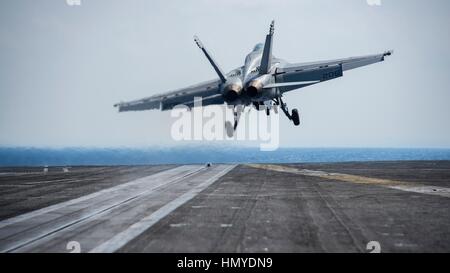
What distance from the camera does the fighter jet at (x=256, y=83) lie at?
22972 mm

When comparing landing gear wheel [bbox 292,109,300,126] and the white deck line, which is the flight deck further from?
landing gear wheel [bbox 292,109,300,126]

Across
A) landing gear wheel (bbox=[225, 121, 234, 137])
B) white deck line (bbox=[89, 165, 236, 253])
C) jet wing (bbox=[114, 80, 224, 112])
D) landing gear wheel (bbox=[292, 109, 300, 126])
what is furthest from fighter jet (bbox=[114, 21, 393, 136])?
white deck line (bbox=[89, 165, 236, 253])

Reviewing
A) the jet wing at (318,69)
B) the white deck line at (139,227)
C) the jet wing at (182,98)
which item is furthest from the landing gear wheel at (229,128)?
the white deck line at (139,227)

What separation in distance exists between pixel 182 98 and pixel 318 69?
946 cm

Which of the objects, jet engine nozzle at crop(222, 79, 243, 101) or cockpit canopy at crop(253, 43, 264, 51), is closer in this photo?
jet engine nozzle at crop(222, 79, 243, 101)

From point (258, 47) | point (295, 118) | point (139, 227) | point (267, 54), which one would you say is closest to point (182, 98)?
point (258, 47)

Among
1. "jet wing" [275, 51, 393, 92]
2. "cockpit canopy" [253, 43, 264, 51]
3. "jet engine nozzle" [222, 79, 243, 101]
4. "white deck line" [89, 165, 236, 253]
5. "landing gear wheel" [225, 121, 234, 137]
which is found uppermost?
"cockpit canopy" [253, 43, 264, 51]

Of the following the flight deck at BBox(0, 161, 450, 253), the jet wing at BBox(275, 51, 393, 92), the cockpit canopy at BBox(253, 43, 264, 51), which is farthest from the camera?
the cockpit canopy at BBox(253, 43, 264, 51)

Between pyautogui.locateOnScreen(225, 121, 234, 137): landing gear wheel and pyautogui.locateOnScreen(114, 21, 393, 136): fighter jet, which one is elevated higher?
pyautogui.locateOnScreen(114, 21, 393, 136): fighter jet

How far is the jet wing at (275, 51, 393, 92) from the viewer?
25328 mm

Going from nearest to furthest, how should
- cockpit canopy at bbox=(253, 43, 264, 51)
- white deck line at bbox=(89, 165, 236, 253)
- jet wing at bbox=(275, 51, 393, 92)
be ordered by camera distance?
white deck line at bbox=(89, 165, 236, 253) → jet wing at bbox=(275, 51, 393, 92) → cockpit canopy at bbox=(253, 43, 264, 51)

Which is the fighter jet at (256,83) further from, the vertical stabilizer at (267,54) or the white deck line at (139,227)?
the white deck line at (139,227)
